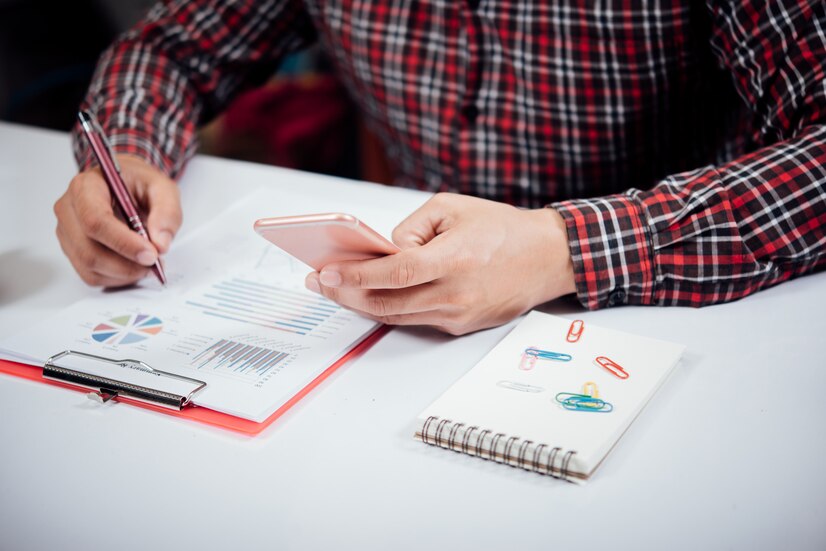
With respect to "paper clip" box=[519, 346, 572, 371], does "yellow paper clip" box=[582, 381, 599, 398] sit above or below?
above

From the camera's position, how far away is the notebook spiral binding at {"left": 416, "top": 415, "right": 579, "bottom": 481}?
1.87 ft

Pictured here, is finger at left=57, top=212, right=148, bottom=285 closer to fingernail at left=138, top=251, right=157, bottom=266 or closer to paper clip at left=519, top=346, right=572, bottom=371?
fingernail at left=138, top=251, right=157, bottom=266

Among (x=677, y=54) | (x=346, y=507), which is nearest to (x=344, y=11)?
(x=677, y=54)

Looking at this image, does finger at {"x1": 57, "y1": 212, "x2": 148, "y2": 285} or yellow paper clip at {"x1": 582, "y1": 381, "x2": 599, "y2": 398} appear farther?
finger at {"x1": 57, "y1": 212, "x2": 148, "y2": 285}

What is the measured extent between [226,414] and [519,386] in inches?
9.9

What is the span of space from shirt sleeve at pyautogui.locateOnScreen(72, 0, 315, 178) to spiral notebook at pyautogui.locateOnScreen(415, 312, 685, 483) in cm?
63

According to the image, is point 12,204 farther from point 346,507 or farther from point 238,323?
point 346,507

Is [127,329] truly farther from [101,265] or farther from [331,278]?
[331,278]

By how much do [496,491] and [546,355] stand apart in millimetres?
161

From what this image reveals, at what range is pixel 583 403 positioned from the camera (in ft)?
2.03

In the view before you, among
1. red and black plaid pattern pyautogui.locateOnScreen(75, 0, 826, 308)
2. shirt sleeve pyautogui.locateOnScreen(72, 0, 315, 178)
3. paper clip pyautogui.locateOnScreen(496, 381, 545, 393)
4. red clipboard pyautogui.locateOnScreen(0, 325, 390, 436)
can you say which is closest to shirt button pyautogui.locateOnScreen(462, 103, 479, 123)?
red and black plaid pattern pyautogui.locateOnScreen(75, 0, 826, 308)

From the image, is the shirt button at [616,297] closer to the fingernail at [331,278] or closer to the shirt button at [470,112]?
the fingernail at [331,278]

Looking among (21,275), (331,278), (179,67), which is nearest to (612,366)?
(331,278)

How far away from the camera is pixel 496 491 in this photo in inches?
22.3
